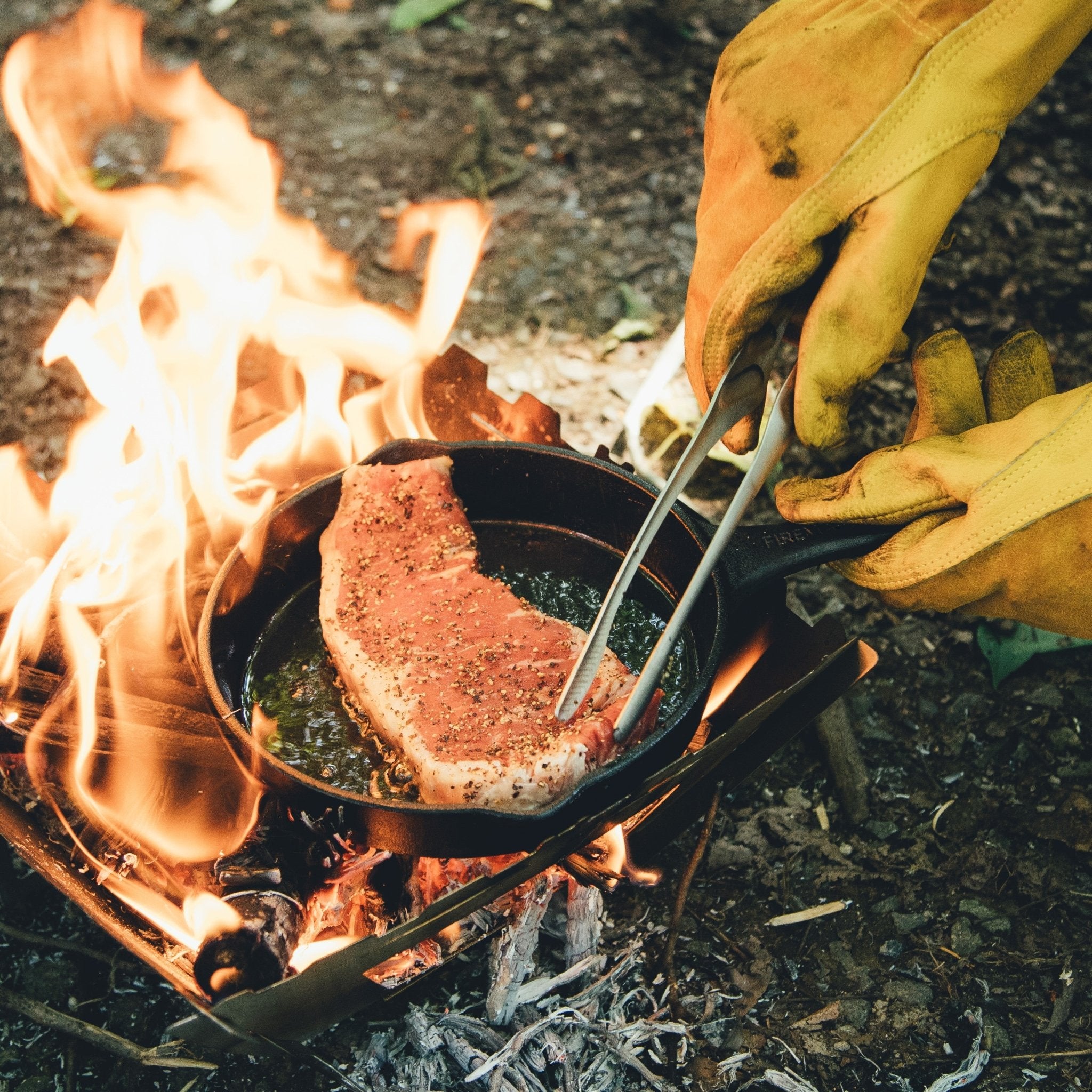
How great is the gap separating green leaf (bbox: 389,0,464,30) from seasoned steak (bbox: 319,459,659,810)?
16.1ft

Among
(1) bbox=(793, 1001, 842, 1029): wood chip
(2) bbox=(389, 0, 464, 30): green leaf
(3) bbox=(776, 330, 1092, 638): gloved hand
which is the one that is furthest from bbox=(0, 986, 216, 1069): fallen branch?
(2) bbox=(389, 0, 464, 30): green leaf

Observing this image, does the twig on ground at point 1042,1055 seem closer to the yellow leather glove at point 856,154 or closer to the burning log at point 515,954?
the burning log at point 515,954

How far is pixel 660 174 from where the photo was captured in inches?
217

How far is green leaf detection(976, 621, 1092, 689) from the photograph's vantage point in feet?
10.3

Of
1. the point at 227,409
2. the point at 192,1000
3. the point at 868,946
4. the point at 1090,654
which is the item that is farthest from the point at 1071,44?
the point at 192,1000

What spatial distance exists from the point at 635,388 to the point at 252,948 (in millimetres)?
3024

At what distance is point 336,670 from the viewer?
106 inches

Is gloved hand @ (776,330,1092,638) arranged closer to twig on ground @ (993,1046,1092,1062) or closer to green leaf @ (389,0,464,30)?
twig on ground @ (993,1046,1092,1062)

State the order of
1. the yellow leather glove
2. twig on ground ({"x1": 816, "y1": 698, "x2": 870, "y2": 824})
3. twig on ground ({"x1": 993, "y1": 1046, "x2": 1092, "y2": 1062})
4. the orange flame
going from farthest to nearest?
twig on ground ({"x1": 816, "y1": 698, "x2": 870, "y2": 824}), the orange flame, twig on ground ({"x1": 993, "y1": 1046, "x2": 1092, "y2": 1062}), the yellow leather glove

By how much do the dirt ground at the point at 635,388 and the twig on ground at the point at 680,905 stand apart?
1.7 inches

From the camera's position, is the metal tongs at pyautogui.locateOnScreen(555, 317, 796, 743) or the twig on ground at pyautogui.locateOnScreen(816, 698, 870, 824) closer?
the metal tongs at pyautogui.locateOnScreen(555, 317, 796, 743)

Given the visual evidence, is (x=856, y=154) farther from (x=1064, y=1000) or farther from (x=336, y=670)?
(x=1064, y=1000)

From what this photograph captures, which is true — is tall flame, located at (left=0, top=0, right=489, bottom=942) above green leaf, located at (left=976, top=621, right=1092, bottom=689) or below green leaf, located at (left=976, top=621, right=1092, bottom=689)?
above

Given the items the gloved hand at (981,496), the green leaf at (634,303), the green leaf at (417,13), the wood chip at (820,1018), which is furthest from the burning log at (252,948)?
the green leaf at (417,13)
